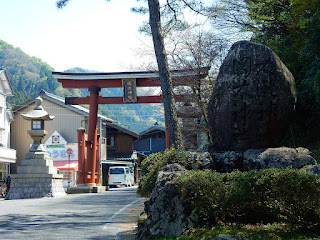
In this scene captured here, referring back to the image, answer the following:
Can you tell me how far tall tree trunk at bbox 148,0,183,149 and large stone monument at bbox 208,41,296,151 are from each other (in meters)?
2.91

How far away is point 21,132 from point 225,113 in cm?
3384

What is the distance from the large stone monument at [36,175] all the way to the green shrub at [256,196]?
53.0 ft

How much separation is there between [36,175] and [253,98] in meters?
15.4

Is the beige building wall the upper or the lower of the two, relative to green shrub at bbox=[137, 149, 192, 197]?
upper

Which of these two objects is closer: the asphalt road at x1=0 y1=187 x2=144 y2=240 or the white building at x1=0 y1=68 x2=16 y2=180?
the asphalt road at x1=0 y1=187 x2=144 y2=240

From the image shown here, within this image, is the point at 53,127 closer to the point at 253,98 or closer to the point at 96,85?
the point at 96,85

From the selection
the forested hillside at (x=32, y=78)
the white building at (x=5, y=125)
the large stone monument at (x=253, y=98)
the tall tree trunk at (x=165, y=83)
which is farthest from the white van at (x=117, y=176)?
the forested hillside at (x=32, y=78)

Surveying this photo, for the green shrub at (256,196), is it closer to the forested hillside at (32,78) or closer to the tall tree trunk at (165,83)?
the tall tree trunk at (165,83)

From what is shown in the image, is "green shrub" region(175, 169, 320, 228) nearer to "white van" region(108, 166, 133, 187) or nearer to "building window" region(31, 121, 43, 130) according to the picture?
"building window" region(31, 121, 43, 130)

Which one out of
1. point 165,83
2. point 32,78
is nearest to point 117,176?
point 165,83

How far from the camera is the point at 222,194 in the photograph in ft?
18.6

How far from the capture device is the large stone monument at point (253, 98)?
27.8 feet

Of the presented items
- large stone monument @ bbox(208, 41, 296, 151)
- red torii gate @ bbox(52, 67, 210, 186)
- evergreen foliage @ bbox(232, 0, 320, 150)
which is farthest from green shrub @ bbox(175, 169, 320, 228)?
red torii gate @ bbox(52, 67, 210, 186)

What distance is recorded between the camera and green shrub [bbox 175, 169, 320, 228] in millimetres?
4809
